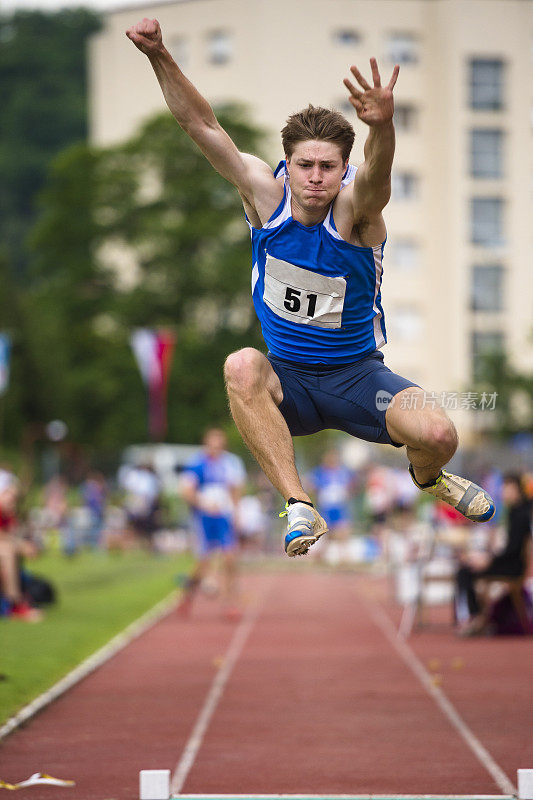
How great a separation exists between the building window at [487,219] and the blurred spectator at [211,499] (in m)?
33.5

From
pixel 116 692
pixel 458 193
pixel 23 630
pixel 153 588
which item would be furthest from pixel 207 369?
pixel 116 692

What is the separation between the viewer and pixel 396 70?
494cm

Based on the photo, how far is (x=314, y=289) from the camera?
5.34 m

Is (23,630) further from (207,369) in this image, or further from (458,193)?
(458,193)

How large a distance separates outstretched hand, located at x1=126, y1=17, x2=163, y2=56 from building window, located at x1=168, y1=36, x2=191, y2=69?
43581mm

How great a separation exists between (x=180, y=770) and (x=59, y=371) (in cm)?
3287

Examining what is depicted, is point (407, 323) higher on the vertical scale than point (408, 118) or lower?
lower

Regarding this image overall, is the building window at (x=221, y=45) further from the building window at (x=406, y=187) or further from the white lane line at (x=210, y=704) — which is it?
the white lane line at (x=210, y=704)

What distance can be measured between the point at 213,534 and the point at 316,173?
953 cm

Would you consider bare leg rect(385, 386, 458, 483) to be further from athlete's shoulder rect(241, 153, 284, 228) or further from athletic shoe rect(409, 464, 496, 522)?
athlete's shoulder rect(241, 153, 284, 228)

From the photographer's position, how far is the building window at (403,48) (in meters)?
44.9

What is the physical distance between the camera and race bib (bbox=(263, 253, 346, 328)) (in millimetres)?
5328

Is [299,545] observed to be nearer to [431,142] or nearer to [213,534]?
[213,534]

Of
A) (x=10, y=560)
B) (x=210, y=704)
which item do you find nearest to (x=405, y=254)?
(x=10, y=560)
